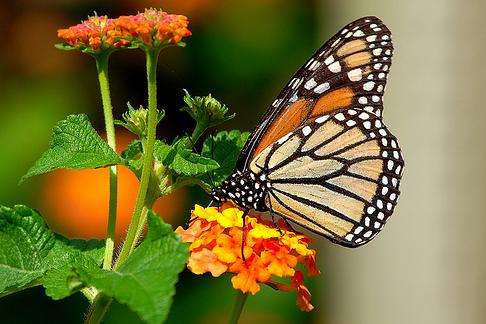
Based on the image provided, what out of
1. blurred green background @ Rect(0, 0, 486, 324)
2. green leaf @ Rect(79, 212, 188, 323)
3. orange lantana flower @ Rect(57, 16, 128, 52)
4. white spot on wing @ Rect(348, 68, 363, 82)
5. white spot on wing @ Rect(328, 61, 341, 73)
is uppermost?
orange lantana flower @ Rect(57, 16, 128, 52)

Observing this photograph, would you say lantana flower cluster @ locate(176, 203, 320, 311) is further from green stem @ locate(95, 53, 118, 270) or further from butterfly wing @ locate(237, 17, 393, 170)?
butterfly wing @ locate(237, 17, 393, 170)

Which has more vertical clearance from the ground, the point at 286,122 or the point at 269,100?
the point at 286,122

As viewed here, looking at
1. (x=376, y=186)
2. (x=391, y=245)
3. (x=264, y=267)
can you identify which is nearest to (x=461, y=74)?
(x=391, y=245)

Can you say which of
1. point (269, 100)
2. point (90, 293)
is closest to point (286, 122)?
point (90, 293)

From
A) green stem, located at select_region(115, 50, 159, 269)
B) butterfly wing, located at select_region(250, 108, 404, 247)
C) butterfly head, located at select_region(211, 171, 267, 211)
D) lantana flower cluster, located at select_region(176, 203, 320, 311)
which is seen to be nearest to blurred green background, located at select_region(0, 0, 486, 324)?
butterfly wing, located at select_region(250, 108, 404, 247)

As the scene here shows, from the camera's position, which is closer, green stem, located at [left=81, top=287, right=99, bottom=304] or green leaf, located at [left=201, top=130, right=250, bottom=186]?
green stem, located at [left=81, top=287, right=99, bottom=304]

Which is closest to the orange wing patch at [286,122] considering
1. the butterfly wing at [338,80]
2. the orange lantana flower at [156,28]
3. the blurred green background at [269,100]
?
the butterfly wing at [338,80]

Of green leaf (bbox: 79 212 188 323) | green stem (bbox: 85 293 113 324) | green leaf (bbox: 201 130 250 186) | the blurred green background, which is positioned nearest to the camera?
green leaf (bbox: 79 212 188 323)

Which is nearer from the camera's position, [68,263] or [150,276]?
[150,276]

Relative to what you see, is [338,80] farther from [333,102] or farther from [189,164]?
[189,164]
